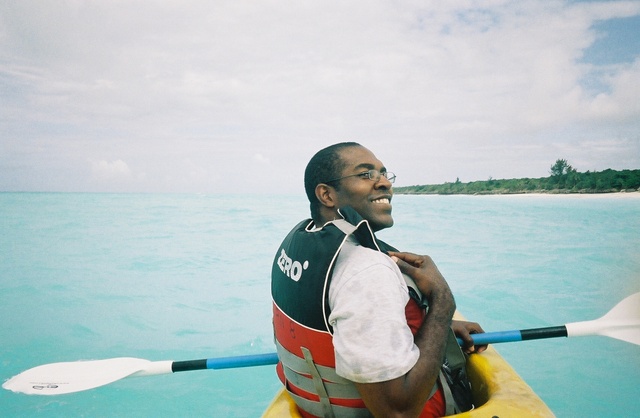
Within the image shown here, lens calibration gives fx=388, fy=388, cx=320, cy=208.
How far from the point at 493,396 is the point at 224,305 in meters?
7.78

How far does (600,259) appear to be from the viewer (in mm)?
12383

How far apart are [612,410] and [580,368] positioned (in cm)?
98

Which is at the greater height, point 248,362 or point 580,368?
point 248,362

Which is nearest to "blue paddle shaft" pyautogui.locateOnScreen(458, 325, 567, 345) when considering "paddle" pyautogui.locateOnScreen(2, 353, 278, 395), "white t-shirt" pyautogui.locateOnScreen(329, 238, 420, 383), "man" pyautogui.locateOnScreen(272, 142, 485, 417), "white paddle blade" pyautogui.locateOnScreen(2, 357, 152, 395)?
"man" pyautogui.locateOnScreen(272, 142, 485, 417)

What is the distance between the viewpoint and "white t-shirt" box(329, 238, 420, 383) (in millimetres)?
1060

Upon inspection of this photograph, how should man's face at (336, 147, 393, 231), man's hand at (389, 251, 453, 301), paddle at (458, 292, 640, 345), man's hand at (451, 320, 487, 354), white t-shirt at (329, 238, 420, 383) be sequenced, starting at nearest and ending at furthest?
white t-shirt at (329, 238, 420, 383)
man's hand at (389, 251, 453, 301)
man's face at (336, 147, 393, 231)
man's hand at (451, 320, 487, 354)
paddle at (458, 292, 640, 345)

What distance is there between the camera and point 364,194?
5.55 feet

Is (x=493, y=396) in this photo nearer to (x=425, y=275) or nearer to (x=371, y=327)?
(x=425, y=275)

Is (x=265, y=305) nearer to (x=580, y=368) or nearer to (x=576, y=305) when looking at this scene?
(x=580, y=368)

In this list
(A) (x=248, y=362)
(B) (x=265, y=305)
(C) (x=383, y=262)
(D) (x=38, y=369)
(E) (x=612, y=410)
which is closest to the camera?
(C) (x=383, y=262)

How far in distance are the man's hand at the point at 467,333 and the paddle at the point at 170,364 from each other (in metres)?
0.14

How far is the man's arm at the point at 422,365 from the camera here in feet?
3.62

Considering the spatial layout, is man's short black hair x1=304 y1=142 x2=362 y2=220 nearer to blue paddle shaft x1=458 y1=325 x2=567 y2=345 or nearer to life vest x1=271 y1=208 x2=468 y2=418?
life vest x1=271 y1=208 x2=468 y2=418

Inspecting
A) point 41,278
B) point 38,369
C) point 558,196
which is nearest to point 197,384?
point 38,369
